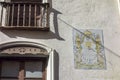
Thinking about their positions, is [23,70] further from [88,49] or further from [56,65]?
[88,49]

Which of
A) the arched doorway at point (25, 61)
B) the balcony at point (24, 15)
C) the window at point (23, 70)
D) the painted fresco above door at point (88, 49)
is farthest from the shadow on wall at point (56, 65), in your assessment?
the balcony at point (24, 15)

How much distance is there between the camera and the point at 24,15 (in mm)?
9062

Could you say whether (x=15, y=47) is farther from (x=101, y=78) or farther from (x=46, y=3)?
(x=101, y=78)

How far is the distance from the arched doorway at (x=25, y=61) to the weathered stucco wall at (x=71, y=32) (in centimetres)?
17

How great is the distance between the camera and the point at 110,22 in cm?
918

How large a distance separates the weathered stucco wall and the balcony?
0.15 m

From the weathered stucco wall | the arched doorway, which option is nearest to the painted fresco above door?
the weathered stucco wall

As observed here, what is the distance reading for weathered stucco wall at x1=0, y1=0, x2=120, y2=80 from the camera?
8.53 meters

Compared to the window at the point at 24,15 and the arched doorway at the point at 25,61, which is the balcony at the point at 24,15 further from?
the arched doorway at the point at 25,61

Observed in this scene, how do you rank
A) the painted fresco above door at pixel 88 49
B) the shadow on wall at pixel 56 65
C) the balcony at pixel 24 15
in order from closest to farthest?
the shadow on wall at pixel 56 65 < the painted fresco above door at pixel 88 49 < the balcony at pixel 24 15

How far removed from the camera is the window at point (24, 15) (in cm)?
899

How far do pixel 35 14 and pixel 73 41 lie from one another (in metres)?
1.19

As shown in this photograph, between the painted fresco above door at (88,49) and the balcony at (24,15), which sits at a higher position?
the balcony at (24,15)

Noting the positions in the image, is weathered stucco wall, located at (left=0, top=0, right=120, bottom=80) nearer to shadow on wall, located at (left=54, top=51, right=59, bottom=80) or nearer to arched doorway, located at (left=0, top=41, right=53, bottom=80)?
shadow on wall, located at (left=54, top=51, right=59, bottom=80)
